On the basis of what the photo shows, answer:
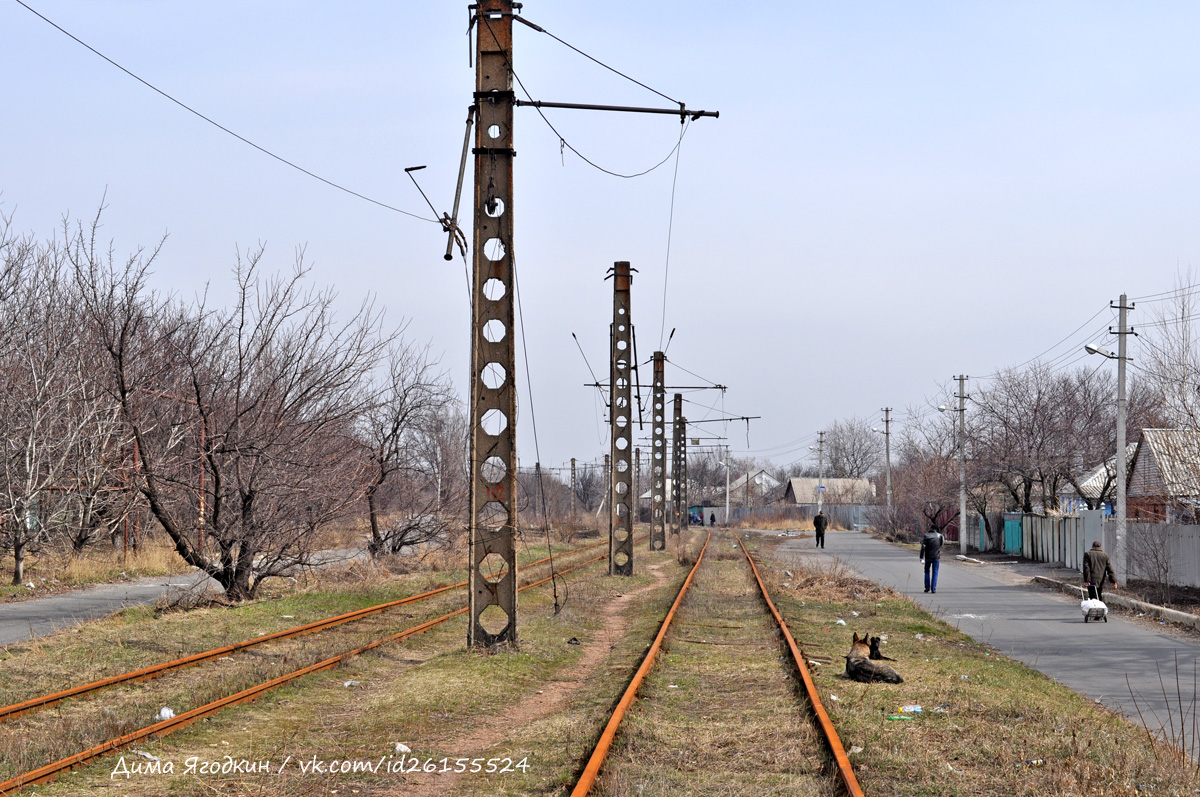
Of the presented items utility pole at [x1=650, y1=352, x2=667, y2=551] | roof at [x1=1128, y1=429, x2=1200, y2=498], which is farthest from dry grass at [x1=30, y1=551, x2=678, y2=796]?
utility pole at [x1=650, y1=352, x2=667, y2=551]

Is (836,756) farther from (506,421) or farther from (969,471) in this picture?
(969,471)

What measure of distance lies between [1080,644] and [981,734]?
914cm

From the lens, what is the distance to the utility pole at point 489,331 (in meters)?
14.0

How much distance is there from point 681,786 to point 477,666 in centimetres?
563

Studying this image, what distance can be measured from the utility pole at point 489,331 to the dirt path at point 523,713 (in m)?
1.37

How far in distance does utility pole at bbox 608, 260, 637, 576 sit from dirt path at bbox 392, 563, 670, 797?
10.2 metres

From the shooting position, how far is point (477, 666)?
12.7 m

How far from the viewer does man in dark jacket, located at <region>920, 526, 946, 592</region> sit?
25328 millimetres

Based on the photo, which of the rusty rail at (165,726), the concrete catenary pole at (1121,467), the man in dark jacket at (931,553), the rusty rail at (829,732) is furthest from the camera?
the concrete catenary pole at (1121,467)

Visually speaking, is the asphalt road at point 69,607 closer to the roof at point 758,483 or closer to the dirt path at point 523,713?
the dirt path at point 523,713

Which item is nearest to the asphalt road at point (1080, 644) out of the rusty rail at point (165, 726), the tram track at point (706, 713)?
the tram track at point (706, 713)

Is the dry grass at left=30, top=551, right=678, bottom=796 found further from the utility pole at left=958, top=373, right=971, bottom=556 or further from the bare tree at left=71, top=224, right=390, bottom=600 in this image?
the utility pole at left=958, top=373, right=971, bottom=556

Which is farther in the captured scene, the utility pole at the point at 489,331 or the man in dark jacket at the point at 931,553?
the man in dark jacket at the point at 931,553

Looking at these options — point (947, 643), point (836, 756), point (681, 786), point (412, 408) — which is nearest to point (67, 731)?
point (681, 786)
